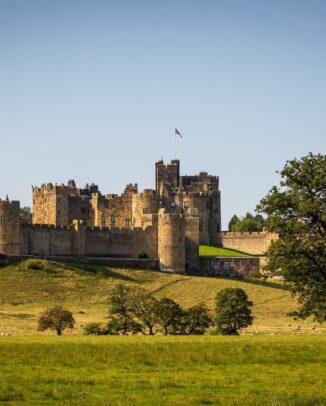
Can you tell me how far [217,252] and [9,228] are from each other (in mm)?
26368

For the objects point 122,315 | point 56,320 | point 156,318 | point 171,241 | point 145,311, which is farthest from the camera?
point 171,241

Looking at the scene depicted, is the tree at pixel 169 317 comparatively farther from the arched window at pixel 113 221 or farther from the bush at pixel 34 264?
the arched window at pixel 113 221

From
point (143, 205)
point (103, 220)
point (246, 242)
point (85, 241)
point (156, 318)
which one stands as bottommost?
point (156, 318)

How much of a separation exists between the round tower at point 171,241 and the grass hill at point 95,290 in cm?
339

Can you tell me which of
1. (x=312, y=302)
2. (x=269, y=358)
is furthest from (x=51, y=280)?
(x=269, y=358)

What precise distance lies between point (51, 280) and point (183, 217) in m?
19.7

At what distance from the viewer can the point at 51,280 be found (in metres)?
78.4

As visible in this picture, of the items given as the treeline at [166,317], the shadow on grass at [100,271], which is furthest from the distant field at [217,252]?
the treeline at [166,317]

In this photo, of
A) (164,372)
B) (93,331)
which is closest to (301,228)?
(164,372)

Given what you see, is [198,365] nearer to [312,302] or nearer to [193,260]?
[312,302]

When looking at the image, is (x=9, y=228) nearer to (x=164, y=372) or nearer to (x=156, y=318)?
(x=156, y=318)

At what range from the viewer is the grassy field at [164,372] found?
23406 millimetres

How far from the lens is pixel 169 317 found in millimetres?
51188

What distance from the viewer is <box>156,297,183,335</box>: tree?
51094mm
